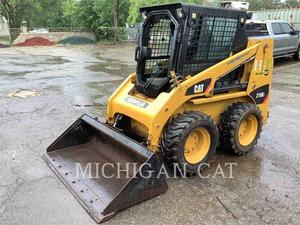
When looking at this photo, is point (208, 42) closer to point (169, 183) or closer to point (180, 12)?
point (180, 12)

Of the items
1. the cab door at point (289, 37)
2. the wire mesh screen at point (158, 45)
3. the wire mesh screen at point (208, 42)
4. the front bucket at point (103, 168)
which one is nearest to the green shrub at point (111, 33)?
the cab door at point (289, 37)

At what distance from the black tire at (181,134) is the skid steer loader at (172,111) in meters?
0.01

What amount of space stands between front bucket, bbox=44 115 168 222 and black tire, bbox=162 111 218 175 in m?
0.35

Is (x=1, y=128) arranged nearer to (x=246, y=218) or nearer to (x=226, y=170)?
(x=226, y=170)

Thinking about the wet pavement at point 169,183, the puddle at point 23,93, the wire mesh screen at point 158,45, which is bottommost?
the puddle at point 23,93

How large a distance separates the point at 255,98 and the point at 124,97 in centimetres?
200

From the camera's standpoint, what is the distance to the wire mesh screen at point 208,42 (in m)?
4.11

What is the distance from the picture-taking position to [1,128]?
18.7 ft

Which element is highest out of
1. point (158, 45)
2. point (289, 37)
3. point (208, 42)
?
point (208, 42)

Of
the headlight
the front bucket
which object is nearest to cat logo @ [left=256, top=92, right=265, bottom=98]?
the headlight

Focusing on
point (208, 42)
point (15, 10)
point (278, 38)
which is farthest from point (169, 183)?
point (15, 10)

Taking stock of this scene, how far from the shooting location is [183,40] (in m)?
3.92

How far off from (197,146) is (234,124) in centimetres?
63

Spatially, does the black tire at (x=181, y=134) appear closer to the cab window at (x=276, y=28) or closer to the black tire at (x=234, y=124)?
the black tire at (x=234, y=124)
